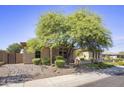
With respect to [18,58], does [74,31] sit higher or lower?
higher

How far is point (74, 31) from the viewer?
27.2 m

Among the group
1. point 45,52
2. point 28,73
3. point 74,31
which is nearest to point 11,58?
point 45,52

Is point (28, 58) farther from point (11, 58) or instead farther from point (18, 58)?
point (11, 58)

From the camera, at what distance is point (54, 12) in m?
30.6

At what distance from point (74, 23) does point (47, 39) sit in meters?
3.72

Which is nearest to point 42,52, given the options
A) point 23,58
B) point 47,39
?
point 23,58

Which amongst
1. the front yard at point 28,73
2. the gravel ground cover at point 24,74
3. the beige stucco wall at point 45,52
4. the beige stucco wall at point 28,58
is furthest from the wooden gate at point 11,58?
the gravel ground cover at point 24,74

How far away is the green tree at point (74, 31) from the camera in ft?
88.2

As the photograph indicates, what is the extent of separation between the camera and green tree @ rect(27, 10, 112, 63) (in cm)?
2688

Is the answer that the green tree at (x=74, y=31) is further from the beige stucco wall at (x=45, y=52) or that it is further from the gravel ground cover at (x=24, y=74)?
the gravel ground cover at (x=24, y=74)

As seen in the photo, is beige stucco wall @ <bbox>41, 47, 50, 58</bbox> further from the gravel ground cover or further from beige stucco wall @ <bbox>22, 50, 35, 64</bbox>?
the gravel ground cover

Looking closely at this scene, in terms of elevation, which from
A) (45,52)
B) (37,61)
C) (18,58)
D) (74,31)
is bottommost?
(37,61)
